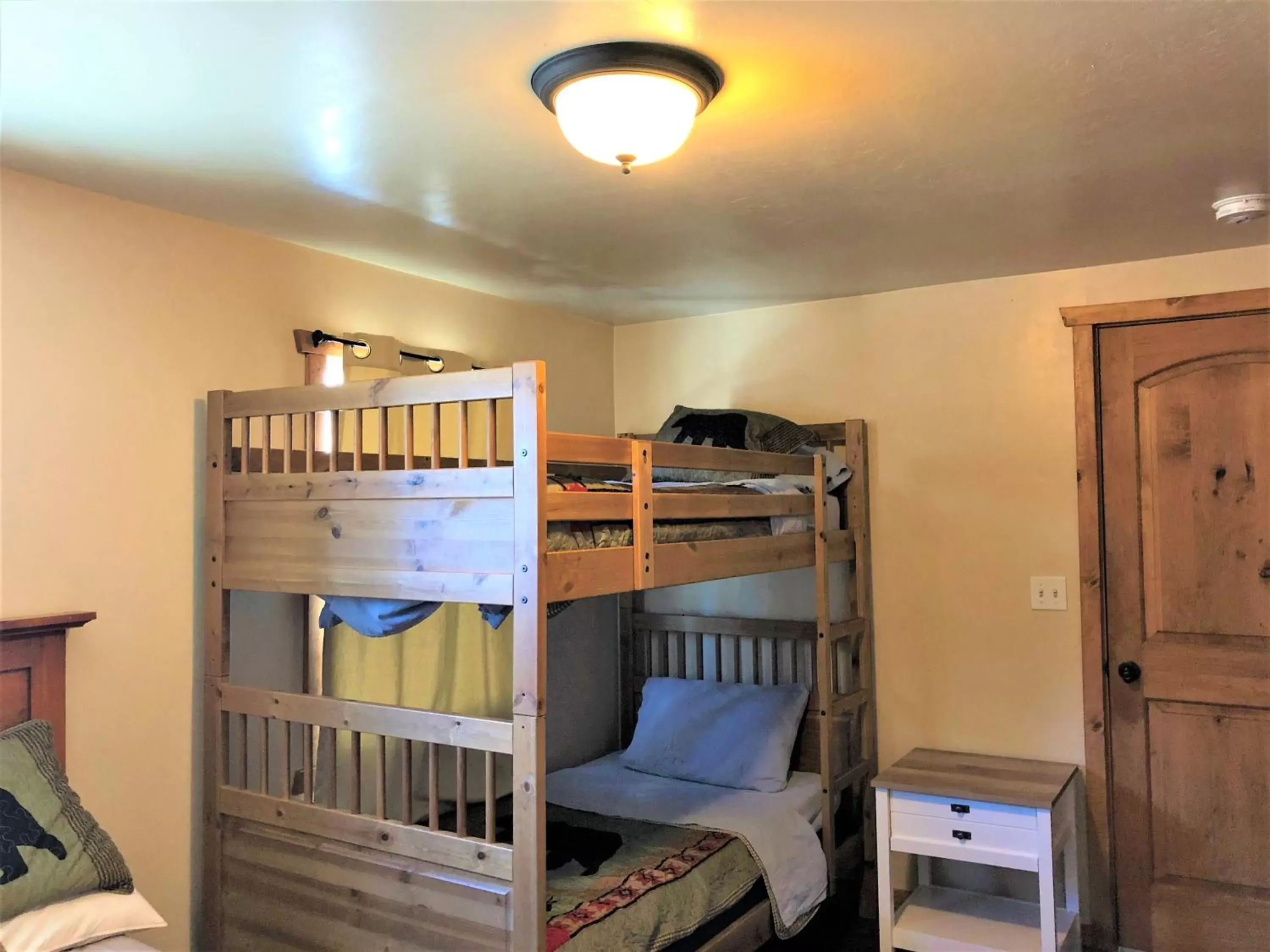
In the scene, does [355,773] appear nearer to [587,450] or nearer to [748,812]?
[587,450]

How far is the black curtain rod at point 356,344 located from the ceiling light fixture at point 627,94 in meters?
0.94

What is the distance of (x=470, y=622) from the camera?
3.04 m

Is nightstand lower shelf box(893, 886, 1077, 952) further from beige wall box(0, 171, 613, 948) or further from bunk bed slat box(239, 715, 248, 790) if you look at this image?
beige wall box(0, 171, 613, 948)

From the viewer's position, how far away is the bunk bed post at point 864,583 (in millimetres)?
3367

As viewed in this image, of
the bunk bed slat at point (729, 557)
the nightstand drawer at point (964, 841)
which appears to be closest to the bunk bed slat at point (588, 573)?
the bunk bed slat at point (729, 557)

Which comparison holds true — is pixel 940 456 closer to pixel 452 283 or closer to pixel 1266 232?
pixel 1266 232

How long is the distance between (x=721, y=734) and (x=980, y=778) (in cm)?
87

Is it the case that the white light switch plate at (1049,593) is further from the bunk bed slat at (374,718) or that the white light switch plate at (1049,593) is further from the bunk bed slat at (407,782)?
the bunk bed slat at (407,782)

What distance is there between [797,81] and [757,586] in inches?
90.8

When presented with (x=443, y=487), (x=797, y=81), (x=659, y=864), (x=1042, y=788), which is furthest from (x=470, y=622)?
(x=797, y=81)

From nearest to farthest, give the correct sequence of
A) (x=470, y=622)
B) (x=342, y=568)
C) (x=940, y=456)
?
(x=342, y=568) < (x=470, y=622) < (x=940, y=456)

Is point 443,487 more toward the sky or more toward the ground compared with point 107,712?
more toward the sky

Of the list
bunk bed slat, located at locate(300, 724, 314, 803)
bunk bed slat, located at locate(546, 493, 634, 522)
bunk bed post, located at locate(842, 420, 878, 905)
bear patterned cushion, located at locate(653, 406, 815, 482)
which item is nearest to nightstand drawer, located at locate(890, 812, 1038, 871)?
bunk bed post, located at locate(842, 420, 878, 905)

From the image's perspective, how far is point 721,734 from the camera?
3338 millimetres
